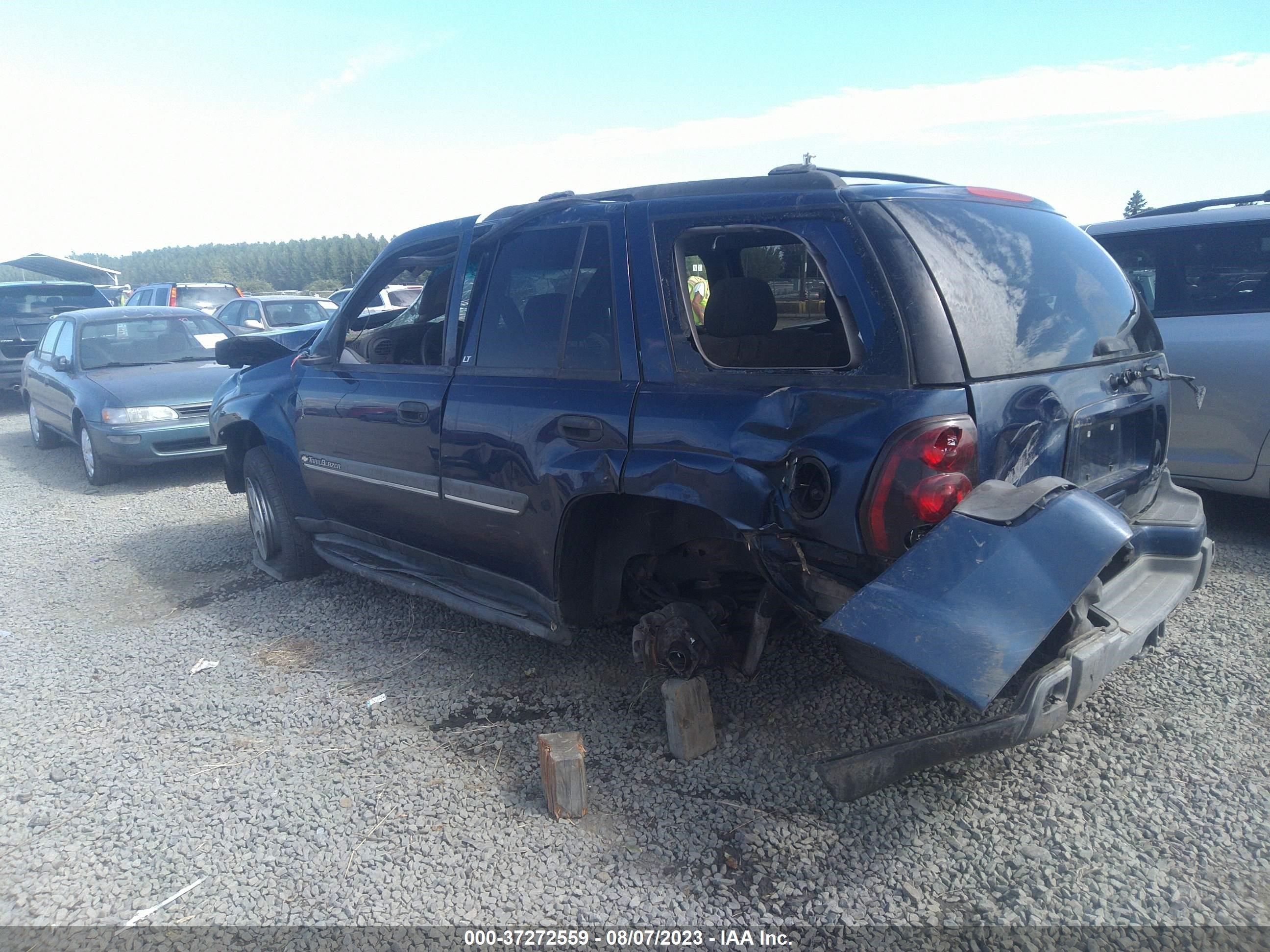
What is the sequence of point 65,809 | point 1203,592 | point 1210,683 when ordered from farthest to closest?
point 1203,592
point 1210,683
point 65,809

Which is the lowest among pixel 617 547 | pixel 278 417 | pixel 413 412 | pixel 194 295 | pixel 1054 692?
pixel 1054 692

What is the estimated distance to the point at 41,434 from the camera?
10.7 m

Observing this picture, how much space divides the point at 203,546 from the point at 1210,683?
6.05 m

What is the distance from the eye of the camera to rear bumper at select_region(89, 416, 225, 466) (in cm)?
819

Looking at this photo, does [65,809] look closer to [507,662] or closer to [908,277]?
[507,662]

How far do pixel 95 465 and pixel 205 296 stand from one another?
13.3 m

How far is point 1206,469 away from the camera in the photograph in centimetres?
501

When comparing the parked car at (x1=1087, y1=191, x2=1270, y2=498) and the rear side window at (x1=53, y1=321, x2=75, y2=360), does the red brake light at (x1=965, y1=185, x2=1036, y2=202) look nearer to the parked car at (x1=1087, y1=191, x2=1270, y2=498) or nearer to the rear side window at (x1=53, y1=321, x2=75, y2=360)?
the parked car at (x1=1087, y1=191, x2=1270, y2=498)

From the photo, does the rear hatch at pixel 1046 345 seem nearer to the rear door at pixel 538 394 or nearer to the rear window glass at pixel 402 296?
the rear door at pixel 538 394

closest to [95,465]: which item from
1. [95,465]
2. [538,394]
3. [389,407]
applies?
[95,465]

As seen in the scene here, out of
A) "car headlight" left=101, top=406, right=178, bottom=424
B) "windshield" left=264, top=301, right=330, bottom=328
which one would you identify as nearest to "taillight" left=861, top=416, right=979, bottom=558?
"car headlight" left=101, top=406, right=178, bottom=424

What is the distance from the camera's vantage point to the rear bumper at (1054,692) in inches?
96.7

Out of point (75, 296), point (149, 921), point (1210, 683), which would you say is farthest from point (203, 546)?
point (75, 296)

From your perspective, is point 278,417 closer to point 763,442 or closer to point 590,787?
point 590,787
